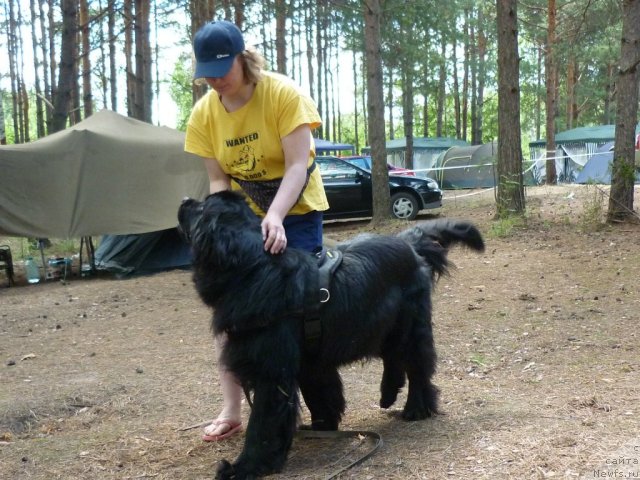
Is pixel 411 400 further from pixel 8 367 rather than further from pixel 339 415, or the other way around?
pixel 8 367

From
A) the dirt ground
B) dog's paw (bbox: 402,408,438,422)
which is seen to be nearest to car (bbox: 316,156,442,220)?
the dirt ground

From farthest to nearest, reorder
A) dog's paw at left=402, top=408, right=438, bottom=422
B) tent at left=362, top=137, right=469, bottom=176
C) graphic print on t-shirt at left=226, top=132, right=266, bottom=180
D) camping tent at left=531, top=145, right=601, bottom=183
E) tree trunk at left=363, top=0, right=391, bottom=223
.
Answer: tent at left=362, top=137, right=469, bottom=176, camping tent at left=531, top=145, right=601, bottom=183, tree trunk at left=363, top=0, right=391, bottom=223, dog's paw at left=402, top=408, right=438, bottom=422, graphic print on t-shirt at left=226, top=132, right=266, bottom=180

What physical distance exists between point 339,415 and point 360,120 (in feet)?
200

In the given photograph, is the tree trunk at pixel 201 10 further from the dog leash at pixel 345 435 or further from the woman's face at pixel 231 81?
the dog leash at pixel 345 435

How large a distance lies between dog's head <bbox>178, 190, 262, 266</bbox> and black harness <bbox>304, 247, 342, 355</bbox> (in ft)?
0.99

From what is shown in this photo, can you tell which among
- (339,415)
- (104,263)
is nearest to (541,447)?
(339,415)

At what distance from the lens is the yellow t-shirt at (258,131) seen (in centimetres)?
298

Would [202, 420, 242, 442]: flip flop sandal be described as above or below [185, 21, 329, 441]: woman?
below

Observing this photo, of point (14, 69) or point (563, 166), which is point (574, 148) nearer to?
point (563, 166)

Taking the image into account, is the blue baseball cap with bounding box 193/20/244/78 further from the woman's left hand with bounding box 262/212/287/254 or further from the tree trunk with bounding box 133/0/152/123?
the tree trunk with bounding box 133/0/152/123

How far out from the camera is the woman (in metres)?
2.85

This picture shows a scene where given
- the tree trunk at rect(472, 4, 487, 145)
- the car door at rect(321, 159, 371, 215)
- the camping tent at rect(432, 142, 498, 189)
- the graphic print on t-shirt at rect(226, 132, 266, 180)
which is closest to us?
the graphic print on t-shirt at rect(226, 132, 266, 180)

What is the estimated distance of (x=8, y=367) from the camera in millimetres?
5449

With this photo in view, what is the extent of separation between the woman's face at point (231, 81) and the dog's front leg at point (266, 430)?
4.14 ft
